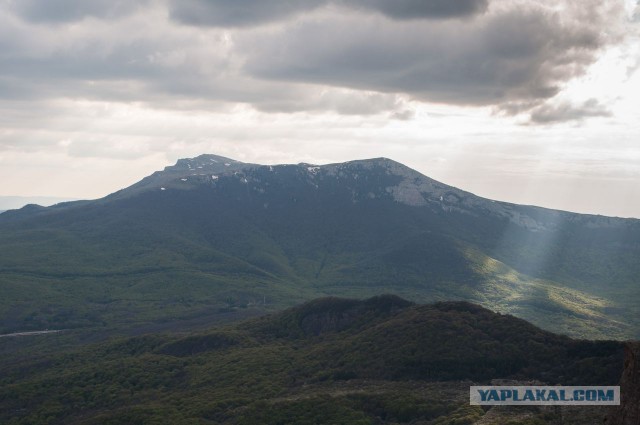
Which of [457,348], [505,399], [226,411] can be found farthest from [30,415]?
[505,399]

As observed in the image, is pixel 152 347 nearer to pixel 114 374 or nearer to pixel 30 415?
pixel 114 374

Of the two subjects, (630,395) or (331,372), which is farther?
(331,372)

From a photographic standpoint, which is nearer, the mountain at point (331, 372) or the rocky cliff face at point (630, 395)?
the rocky cliff face at point (630, 395)

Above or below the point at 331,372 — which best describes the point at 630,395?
above

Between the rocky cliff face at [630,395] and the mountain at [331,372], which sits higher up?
the rocky cliff face at [630,395]
